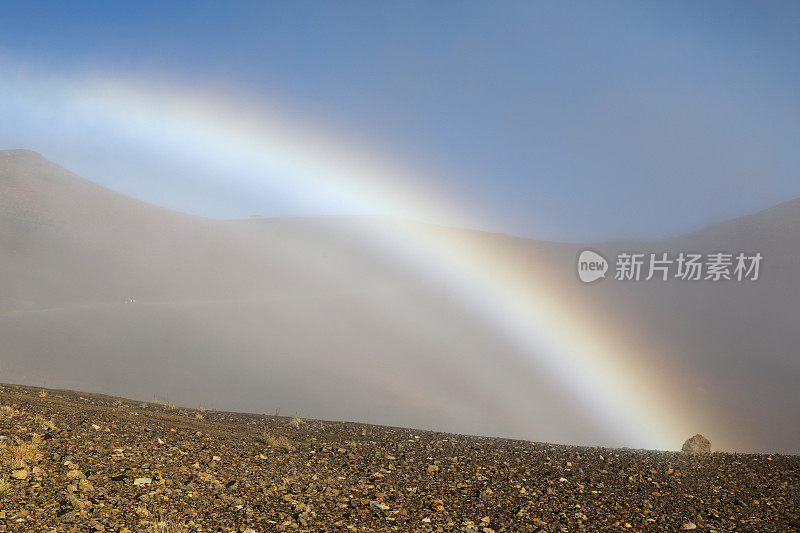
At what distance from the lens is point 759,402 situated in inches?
1914

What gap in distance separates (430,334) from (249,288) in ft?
105

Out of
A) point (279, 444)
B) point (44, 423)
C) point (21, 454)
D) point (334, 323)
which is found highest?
point (334, 323)

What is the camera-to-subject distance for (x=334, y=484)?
7.95 m

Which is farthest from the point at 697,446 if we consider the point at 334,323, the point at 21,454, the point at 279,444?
the point at 334,323

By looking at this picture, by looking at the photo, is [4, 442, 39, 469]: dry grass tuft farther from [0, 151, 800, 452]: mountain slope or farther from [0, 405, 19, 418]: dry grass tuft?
[0, 151, 800, 452]: mountain slope

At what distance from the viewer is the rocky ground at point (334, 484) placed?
250 inches

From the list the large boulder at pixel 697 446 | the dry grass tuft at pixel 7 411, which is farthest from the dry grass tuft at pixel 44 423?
the large boulder at pixel 697 446

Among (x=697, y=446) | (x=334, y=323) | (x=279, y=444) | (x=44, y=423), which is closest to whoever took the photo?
(x=44, y=423)

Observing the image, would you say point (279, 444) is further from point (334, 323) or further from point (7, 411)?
point (334, 323)

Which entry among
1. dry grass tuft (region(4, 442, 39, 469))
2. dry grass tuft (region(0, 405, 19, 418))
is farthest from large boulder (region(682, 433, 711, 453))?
dry grass tuft (region(0, 405, 19, 418))

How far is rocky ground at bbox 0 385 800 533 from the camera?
6.35 m

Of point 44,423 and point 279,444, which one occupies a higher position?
point 279,444

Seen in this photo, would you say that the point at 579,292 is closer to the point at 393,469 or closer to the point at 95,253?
the point at 95,253

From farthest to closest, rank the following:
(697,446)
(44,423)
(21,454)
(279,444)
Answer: (697,446)
(279,444)
(44,423)
(21,454)
